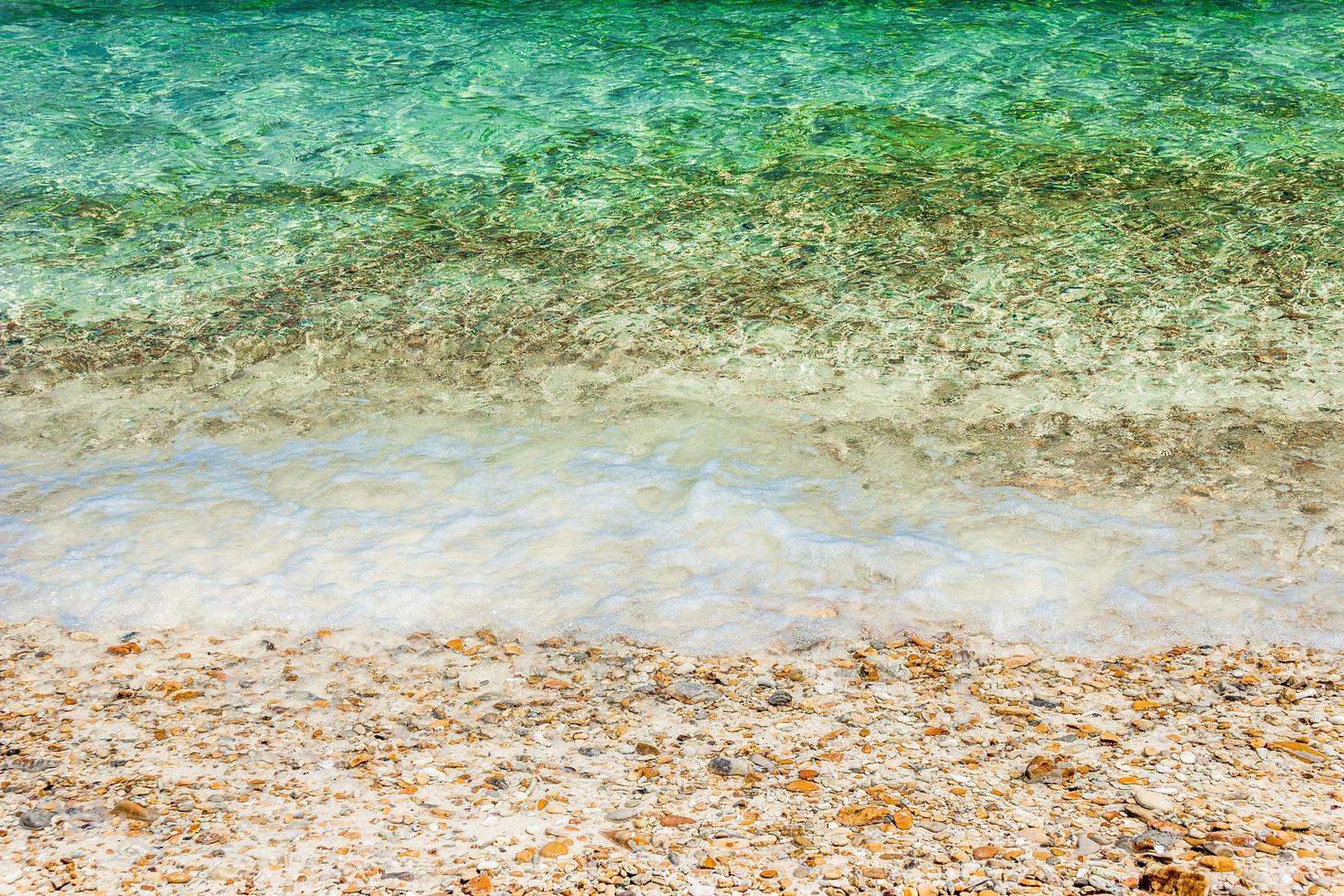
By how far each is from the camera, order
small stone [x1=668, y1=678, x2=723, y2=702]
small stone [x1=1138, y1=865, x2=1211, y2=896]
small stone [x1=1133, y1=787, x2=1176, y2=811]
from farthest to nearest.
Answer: small stone [x1=668, y1=678, x2=723, y2=702] < small stone [x1=1133, y1=787, x2=1176, y2=811] < small stone [x1=1138, y1=865, x2=1211, y2=896]

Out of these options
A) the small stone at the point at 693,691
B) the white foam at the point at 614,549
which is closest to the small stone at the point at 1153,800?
the white foam at the point at 614,549

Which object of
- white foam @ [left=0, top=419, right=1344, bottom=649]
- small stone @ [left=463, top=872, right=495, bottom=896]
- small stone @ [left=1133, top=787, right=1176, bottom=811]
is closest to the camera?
small stone @ [left=463, top=872, right=495, bottom=896]

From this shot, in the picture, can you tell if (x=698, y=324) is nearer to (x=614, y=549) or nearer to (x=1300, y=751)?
(x=614, y=549)

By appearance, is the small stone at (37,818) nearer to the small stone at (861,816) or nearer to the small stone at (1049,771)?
the small stone at (861,816)

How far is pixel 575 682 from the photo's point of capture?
112 inches

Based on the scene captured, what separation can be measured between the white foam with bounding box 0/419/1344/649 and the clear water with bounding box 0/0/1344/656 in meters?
0.02

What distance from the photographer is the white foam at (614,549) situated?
311 cm

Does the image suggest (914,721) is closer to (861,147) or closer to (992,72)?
(861,147)

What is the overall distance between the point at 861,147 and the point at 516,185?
81.6 inches

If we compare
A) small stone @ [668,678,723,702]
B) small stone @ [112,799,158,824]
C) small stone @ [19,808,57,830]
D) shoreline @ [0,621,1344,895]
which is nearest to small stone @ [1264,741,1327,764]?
shoreline @ [0,621,1344,895]

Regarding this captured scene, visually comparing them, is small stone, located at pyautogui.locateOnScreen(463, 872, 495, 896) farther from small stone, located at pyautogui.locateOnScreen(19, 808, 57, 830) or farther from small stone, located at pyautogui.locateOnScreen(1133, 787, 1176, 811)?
small stone, located at pyautogui.locateOnScreen(1133, 787, 1176, 811)

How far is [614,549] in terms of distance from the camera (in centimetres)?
350

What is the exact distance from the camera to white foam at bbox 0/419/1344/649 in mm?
3109

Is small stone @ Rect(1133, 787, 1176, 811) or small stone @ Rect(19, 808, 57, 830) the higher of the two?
small stone @ Rect(1133, 787, 1176, 811)
